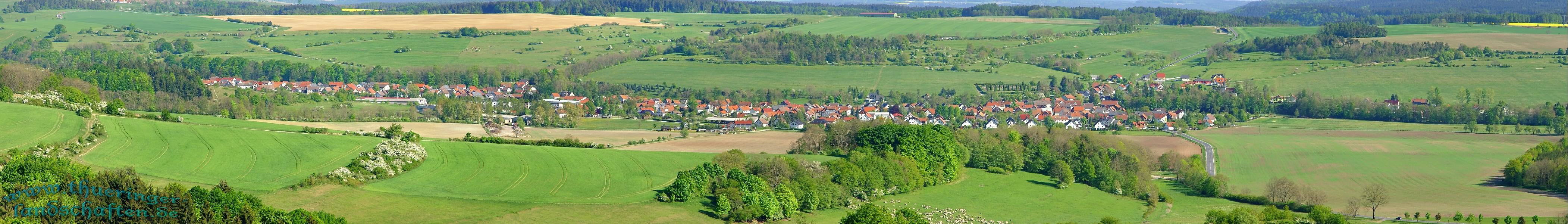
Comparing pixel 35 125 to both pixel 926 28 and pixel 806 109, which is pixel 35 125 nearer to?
pixel 806 109

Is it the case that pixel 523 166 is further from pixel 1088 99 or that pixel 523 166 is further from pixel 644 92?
pixel 1088 99

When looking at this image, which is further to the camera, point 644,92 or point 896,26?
point 896,26

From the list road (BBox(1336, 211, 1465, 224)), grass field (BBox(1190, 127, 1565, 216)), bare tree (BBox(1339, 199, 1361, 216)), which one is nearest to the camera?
road (BBox(1336, 211, 1465, 224))

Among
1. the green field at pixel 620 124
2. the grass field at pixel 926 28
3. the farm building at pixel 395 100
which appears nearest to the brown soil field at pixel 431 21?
the grass field at pixel 926 28

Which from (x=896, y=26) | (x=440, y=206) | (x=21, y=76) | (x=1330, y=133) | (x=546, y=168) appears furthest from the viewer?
(x=896, y=26)

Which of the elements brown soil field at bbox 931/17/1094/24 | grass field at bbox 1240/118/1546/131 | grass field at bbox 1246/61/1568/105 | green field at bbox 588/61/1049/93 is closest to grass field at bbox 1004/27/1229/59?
green field at bbox 588/61/1049/93

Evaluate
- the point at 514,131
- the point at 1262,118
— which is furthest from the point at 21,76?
the point at 1262,118

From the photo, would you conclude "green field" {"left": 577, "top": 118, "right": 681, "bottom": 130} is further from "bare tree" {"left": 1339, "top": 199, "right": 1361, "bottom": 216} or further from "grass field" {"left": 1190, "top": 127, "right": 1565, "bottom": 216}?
"bare tree" {"left": 1339, "top": 199, "right": 1361, "bottom": 216}
